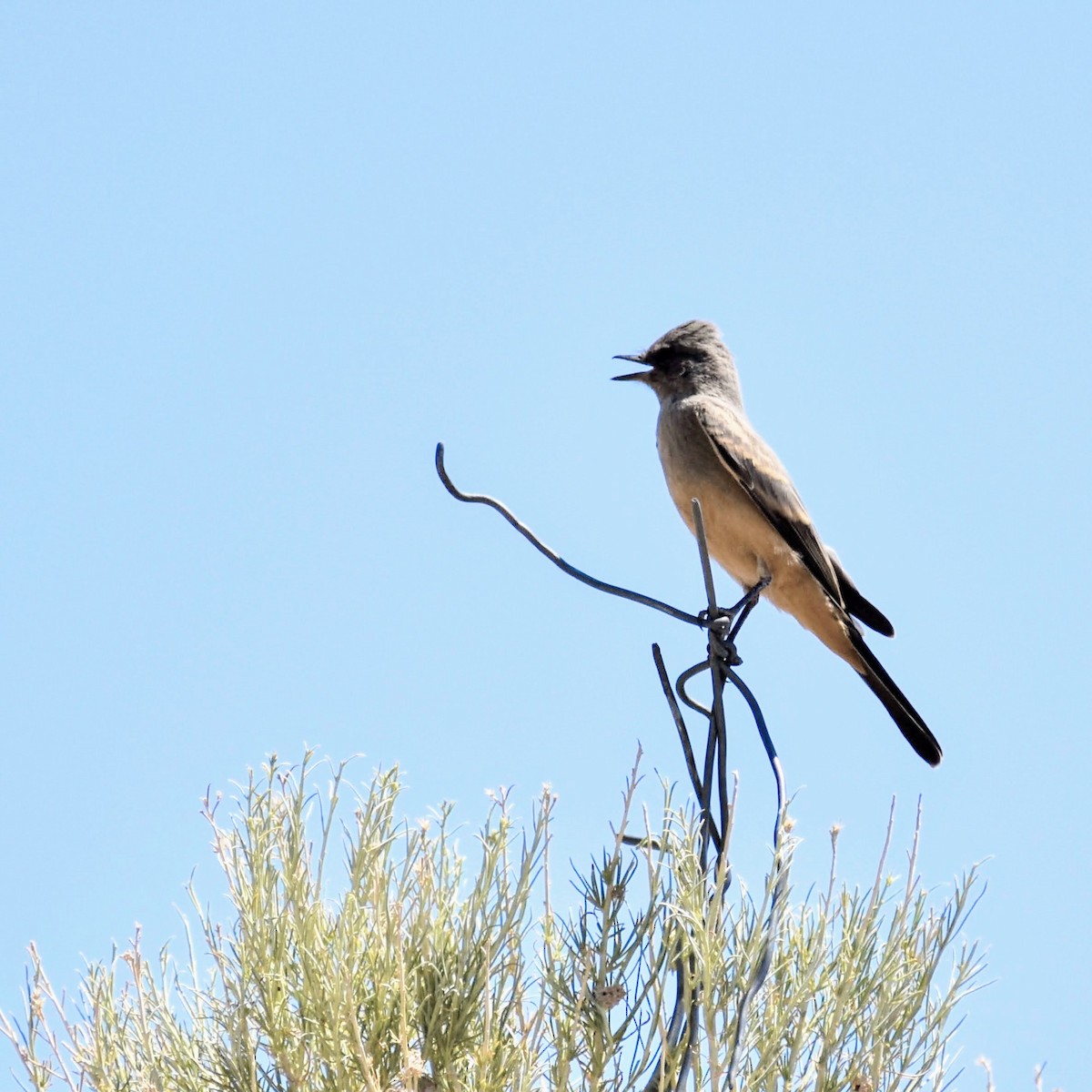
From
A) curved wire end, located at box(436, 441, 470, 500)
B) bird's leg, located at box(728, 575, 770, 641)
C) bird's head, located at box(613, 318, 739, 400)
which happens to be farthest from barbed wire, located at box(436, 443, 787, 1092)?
bird's head, located at box(613, 318, 739, 400)

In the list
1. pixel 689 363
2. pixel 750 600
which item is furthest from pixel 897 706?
pixel 689 363

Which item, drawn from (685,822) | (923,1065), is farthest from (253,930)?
(923,1065)

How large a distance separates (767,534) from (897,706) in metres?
0.67

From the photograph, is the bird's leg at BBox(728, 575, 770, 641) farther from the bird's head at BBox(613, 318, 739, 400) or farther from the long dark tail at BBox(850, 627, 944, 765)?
the bird's head at BBox(613, 318, 739, 400)

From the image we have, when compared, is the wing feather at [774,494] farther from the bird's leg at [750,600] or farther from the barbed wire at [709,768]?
the barbed wire at [709,768]

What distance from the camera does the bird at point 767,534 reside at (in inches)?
173

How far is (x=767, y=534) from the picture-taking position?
14.5 ft

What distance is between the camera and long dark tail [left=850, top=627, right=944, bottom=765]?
4211mm

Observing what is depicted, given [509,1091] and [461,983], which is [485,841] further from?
[509,1091]

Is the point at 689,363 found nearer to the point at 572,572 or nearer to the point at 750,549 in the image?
the point at 750,549

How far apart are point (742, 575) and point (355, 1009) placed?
2564 mm

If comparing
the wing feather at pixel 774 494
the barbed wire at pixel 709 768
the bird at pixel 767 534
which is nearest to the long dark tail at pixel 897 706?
the bird at pixel 767 534

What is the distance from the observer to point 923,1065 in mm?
2064

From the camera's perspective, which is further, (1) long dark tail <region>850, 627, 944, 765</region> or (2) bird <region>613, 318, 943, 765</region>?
(2) bird <region>613, 318, 943, 765</region>
